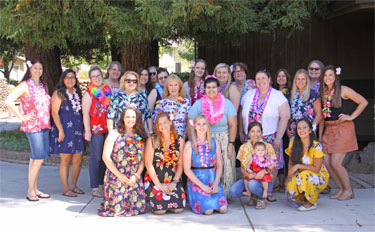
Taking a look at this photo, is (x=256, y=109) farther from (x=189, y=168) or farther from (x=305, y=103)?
(x=189, y=168)

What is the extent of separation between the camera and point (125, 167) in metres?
4.67

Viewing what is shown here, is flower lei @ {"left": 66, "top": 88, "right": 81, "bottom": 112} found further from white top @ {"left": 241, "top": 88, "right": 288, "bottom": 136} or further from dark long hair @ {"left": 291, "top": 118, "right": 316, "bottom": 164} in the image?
dark long hair @ {"left": 291, "top": 118, "right": 316, "bottom": 164}

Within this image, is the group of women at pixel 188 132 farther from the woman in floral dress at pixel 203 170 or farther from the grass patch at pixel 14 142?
the grass patch at pixel 14 142

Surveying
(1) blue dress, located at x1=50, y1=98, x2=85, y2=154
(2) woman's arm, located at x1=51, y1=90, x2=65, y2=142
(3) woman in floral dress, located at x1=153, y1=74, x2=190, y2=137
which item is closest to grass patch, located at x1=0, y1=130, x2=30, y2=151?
(1) blue dress, located at x1=50, y1=98, x2=85, y2=154

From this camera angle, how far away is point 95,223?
4305mm

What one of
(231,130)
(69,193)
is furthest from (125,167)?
(231,130)

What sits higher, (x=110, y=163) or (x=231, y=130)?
(x=231, y=130)

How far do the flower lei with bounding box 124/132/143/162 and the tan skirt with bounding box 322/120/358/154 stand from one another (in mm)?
2359

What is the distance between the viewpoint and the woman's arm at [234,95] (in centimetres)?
523

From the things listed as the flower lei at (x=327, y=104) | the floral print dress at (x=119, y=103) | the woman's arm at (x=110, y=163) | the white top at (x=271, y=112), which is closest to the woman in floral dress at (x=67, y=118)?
the floral print dress at (x=119, y=103)

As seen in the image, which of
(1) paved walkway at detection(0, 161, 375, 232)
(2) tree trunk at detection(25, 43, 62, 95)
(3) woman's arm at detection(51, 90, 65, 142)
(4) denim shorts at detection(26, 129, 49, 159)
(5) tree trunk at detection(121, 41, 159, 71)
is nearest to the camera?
(1) paved walkway at detection(0, 161, 375, 232)

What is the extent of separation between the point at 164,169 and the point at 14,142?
17.5 feet

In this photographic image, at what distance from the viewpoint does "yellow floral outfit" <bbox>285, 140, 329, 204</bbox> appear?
469cm

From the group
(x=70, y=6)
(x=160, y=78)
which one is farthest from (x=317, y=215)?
(x=70, y=6)
